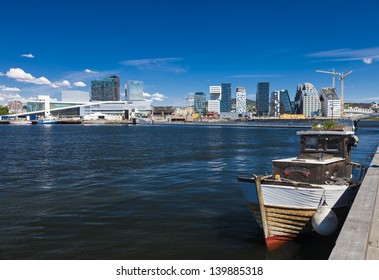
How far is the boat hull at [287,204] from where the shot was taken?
13.9 m

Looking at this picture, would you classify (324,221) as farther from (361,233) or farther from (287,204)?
(361,233)

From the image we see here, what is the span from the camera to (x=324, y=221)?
13477mm

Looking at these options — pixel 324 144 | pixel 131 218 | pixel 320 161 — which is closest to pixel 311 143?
pixel 324 144

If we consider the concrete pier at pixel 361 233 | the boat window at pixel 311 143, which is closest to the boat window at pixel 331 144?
the boat window at pixel 311 143

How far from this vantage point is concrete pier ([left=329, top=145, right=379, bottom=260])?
8141mm

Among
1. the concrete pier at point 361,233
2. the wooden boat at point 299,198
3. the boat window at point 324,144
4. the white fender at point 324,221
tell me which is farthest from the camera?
the boat window at point 324,144

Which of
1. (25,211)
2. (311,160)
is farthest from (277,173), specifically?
(25,211)

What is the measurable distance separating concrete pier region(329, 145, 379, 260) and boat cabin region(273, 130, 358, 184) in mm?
2004

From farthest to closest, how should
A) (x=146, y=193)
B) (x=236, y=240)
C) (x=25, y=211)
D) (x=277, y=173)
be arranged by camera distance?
(x=146, y=193) → (x=25, y=211) → (x=277, y=173) → (x=236, y=240)

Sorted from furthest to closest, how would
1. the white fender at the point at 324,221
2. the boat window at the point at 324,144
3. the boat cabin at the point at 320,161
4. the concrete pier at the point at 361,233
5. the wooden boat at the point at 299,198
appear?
the boat window at the point at 324,144
the boat cabin at the point at 320,161
the wooden boat at the point at 299,198
the white fender at the point at 324,221
the concrete pier at the point at 361,233

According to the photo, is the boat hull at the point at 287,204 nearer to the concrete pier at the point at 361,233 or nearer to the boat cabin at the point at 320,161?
the boat cabin at the point at 320,161

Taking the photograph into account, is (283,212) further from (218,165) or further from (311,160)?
(218,165)

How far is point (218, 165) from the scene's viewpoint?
38469 millimetres
